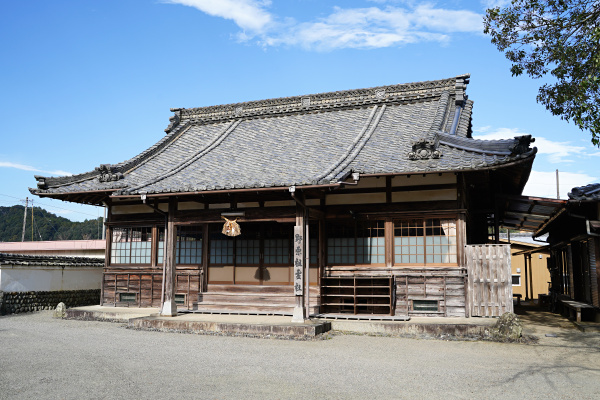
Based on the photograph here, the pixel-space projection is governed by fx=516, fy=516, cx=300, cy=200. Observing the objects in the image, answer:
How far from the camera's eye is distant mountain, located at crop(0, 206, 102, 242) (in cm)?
6900

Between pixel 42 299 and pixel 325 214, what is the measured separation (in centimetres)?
1010

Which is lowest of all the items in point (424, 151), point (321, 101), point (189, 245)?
point (189, 245)

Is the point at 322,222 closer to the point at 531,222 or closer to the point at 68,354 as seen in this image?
the point at 68,354

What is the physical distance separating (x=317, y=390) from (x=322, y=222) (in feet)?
25.1

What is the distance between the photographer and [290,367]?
7707 millimetres

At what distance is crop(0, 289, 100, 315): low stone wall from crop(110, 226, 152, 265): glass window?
9.07ft

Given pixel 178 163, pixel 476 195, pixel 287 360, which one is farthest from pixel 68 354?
pixel 476 195

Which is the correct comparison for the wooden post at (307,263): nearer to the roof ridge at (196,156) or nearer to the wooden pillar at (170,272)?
the wooden pillar at (170,272)

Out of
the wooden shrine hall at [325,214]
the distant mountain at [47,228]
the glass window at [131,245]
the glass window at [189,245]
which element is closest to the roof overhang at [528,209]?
the wooden shrine hall at [325,214]

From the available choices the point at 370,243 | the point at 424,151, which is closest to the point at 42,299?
the point at 370,243

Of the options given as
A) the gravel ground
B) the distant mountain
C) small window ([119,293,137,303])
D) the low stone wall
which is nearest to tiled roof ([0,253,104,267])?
the low stone wall

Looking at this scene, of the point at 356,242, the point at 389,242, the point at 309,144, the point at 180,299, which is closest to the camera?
the point at 389,242

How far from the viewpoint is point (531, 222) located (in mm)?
18438

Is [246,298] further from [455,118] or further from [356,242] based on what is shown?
[455,118]
